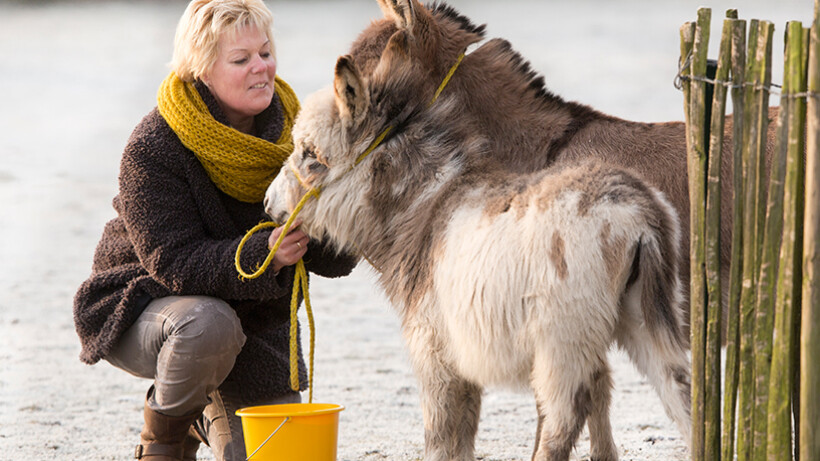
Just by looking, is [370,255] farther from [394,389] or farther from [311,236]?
[394,389]

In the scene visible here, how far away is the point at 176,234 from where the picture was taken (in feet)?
13.3

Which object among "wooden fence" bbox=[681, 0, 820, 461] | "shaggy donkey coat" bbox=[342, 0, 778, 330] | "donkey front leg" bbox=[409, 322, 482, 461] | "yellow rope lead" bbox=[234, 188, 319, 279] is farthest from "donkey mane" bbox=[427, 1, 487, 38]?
"donkey front leg" bbox=[409, 322, 482, 461]

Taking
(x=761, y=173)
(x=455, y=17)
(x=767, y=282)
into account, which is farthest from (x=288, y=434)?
Result: (x=455, y=17)

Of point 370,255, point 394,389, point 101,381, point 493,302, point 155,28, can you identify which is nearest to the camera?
point 493,302

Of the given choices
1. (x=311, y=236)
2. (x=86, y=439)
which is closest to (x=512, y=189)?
(x=311, y=236)

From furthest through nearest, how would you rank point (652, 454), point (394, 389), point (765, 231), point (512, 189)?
point (394, 389), point (652, 454), point (512, 189), point (765, 231)

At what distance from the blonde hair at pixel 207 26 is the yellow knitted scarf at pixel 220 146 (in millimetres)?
111

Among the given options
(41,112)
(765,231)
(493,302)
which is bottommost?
(493,302)

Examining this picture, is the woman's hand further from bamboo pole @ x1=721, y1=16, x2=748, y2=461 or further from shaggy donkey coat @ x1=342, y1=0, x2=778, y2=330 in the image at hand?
bamboo pole @ x1=721, y1=16, x2=748, y2=461

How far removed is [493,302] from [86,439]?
3.28 metres

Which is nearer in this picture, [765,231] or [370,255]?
[765,231]

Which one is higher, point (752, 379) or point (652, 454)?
point (752, 379)

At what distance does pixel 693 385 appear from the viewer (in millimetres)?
3047

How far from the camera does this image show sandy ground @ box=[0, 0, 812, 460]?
→ 566cm
